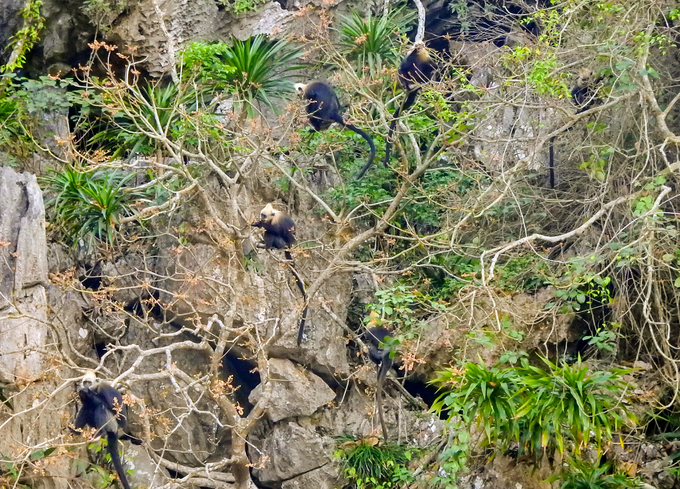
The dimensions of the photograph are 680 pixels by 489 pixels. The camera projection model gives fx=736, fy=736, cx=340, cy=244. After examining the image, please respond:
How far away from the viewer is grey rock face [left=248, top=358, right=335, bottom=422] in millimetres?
7656

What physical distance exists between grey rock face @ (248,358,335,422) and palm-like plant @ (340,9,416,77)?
3.30 meters

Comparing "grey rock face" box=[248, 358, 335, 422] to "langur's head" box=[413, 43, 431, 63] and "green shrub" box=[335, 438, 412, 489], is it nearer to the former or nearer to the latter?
"green shrub" box=[335, 438, 412, 489]

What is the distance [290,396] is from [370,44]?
3.85 m

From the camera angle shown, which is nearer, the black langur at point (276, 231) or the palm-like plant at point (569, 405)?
the palm-like plant at point (569, 405)

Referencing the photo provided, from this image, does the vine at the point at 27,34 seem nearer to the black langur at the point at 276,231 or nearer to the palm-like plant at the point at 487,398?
the black langur at the point at 276,231

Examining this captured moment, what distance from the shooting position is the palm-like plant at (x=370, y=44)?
7910 mm

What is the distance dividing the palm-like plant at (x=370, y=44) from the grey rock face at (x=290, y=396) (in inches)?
130

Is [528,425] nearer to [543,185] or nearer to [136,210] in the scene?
[543,185]

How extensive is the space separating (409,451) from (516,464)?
1.43 metres

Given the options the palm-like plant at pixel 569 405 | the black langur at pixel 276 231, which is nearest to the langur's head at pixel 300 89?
the black langur at pixel 276 231

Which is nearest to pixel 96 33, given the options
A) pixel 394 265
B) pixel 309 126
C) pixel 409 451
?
pixel 309 126

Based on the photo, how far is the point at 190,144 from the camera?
25.3 ft

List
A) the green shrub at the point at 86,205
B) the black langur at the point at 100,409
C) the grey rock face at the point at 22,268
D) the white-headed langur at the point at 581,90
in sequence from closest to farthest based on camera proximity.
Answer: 1. the black langur at the point at 100,409
2. the grey rock face at the point at 22,268
3. the green shrub at the point at 86,205
4. the white-headed langur at the point at 581,90

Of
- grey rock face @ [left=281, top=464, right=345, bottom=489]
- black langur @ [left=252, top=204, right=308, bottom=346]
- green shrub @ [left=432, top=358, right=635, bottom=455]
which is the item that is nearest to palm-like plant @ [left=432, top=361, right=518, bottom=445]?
green shrub @ [left=432, top=358, right=635, bottom=455]
